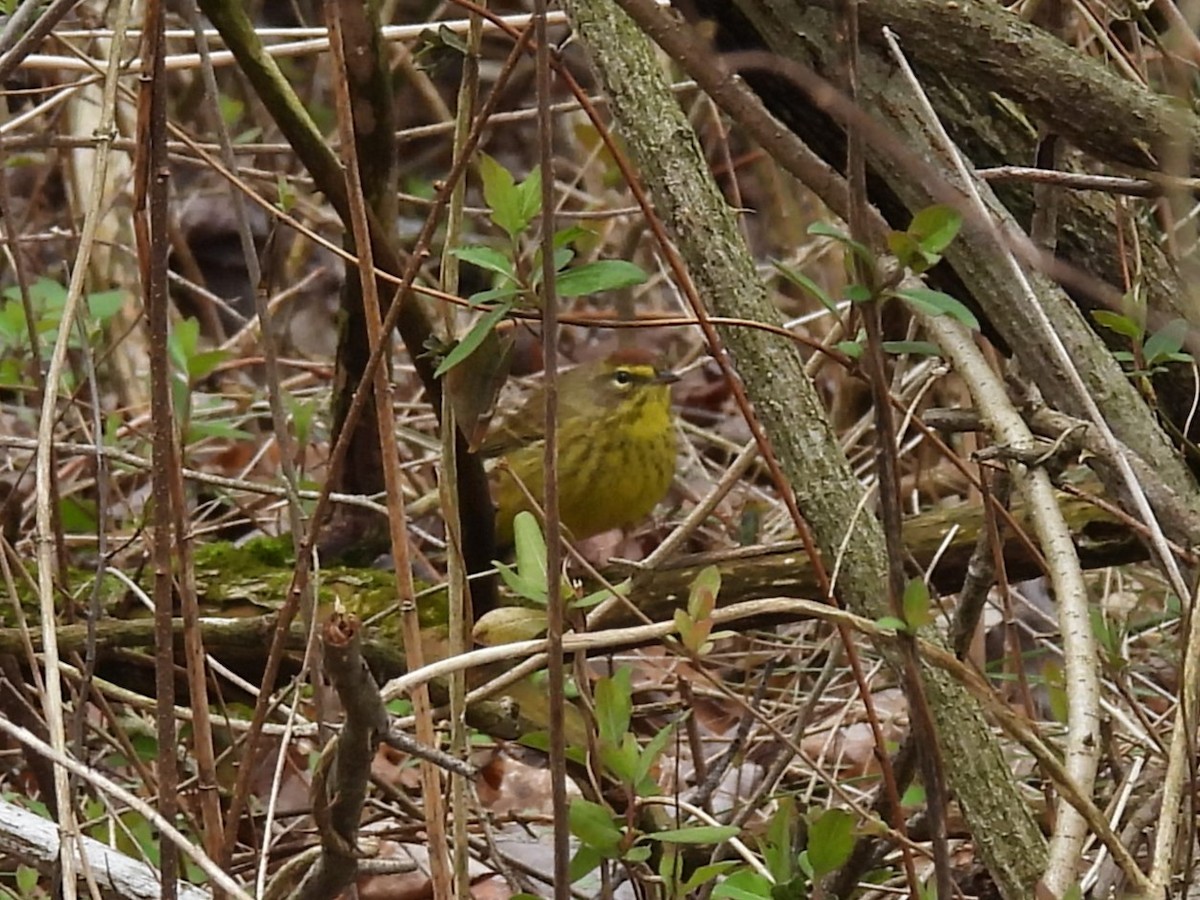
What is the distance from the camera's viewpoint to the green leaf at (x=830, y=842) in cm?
155

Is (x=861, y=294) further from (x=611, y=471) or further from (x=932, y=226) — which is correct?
(x=611, y=471)

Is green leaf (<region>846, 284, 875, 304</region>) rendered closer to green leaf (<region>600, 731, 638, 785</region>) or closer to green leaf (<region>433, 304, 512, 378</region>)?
green leaf (<region>433, 304, 512, 378</region>)

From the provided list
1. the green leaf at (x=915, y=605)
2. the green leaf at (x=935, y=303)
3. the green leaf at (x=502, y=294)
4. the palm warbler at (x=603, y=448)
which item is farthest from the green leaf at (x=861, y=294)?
the palm warbler at (x=603, y=448)

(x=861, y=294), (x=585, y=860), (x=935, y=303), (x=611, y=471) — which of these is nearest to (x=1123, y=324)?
(x=935, y=303)

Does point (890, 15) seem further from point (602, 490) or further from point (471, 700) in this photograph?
point (602, 490)

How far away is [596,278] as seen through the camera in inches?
63.2

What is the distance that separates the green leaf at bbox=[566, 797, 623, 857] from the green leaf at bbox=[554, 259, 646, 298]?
51 centimetres

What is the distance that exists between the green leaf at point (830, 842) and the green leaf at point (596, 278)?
544mm

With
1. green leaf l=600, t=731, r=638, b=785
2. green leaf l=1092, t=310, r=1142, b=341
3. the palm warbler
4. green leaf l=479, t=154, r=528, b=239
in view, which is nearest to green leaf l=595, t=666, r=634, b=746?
green leaf l=600, t=731, r=638, b=785

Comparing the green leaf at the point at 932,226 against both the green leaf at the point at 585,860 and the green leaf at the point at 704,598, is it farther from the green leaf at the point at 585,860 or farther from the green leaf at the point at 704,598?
the green leaf at the point at 585,860

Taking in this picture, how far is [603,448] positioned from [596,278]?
2470 mm

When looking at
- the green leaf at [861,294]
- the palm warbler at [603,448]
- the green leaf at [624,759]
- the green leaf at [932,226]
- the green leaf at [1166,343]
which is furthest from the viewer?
the palm warbler at [603,448]

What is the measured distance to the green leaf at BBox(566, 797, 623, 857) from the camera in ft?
5.34

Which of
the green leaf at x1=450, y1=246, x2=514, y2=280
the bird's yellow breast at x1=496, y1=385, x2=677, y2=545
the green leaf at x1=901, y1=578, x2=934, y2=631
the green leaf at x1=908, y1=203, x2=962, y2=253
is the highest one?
the green leaf at x1=908, y1=203, x2=962, y2=253
